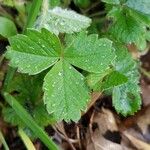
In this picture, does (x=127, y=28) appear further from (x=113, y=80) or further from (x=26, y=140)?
(x=26, y=140)

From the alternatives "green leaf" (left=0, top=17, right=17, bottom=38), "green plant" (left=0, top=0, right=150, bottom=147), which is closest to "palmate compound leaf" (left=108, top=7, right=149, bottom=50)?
"green plant" (left=0, top=0, right=150, bottom=147)

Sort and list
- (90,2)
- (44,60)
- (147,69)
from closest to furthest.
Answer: (44,60) → (90,2) → (147,69)

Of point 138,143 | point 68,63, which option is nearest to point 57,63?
point 68,63

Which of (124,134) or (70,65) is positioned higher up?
(70,65)

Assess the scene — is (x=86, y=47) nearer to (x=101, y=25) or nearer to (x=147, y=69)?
(x=101, y=25)

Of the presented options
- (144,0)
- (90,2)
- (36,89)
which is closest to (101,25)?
(90,2)

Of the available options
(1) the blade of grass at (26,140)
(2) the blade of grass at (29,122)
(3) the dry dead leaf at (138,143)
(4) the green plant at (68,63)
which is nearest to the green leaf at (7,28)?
(4) the green plant at (68,63)

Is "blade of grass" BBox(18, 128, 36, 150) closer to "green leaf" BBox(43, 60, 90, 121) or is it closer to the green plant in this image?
the green plant
